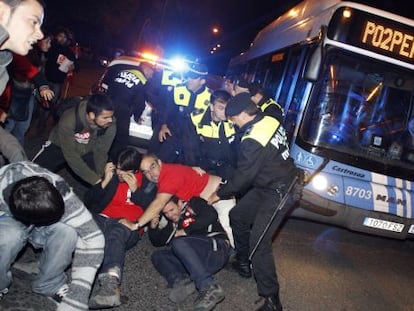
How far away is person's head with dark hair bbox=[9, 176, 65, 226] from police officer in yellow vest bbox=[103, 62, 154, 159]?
244cm

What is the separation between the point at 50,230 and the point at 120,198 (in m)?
1.17

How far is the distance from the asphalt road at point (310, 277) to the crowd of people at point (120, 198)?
0.14 metres

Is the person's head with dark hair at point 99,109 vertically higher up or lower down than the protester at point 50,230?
higher up

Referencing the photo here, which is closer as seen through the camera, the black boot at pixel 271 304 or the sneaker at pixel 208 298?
the sneaker at pixel 208 298

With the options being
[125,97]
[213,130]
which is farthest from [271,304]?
[125,97]

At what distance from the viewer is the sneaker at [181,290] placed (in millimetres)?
3463

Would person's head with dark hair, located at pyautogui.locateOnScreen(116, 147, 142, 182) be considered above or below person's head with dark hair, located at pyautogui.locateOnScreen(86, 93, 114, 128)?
below

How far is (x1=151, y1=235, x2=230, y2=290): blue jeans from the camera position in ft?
11.6

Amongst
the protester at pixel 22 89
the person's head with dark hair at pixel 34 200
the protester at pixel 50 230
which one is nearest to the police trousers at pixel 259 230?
the protester at pixel 50 230

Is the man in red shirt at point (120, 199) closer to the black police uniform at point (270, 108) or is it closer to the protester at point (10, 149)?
the protester at point (10, 149)

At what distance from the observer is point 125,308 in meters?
3.23

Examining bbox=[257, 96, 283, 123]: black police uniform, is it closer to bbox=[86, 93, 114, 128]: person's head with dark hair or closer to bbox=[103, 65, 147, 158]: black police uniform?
bbox=[103, 65, 147, 158]: black police uniform

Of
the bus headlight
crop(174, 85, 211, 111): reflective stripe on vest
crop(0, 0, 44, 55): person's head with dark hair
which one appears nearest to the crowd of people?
crop(0, 0, 44, 55): person's head with dark hair

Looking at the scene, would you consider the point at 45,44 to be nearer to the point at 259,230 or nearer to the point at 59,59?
the point at 59,59
